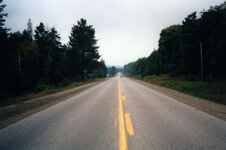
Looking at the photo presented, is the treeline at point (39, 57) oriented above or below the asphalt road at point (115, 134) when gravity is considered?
above

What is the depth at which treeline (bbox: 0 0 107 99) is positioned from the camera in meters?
17.4

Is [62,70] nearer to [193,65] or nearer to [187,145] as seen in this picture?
[187,145]

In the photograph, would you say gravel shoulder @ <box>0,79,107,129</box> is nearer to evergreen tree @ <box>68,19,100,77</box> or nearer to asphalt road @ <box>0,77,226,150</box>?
asphalt road @ <box>0,77,226,150</box>

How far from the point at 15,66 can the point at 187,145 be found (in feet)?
79.2

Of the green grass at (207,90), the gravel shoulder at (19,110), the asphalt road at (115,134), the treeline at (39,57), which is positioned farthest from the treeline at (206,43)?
the gravel shoulder at (19,110)

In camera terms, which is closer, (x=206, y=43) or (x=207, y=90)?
(x=207, y=90)

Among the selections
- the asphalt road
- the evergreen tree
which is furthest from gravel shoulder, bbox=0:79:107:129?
the evergreen tree

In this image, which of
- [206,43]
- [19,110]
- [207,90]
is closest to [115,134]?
[19,110]

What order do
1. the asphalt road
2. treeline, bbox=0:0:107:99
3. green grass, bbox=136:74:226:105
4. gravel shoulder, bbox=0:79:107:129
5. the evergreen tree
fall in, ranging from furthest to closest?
the evergreen tree → treeline, bbox=0:0:107:99 → green grass, bbox=136:74:226:105 → gravel shoulder, bbox=0:79:107:129 → the asphalt road

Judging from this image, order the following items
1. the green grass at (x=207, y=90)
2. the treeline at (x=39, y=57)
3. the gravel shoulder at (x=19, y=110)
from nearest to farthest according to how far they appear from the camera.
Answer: the gravel shoulder at (x=19, y=110), the green grass at (x=207, y=90), the treeline at (x=39, y=57)

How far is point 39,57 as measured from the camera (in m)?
26.4

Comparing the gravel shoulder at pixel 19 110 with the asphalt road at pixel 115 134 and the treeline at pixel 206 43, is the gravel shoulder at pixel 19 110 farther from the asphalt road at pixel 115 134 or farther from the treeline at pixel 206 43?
the treeline at pixel 206 43

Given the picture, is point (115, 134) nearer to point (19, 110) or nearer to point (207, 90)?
point (19, 110)

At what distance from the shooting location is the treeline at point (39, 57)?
17.4 m
